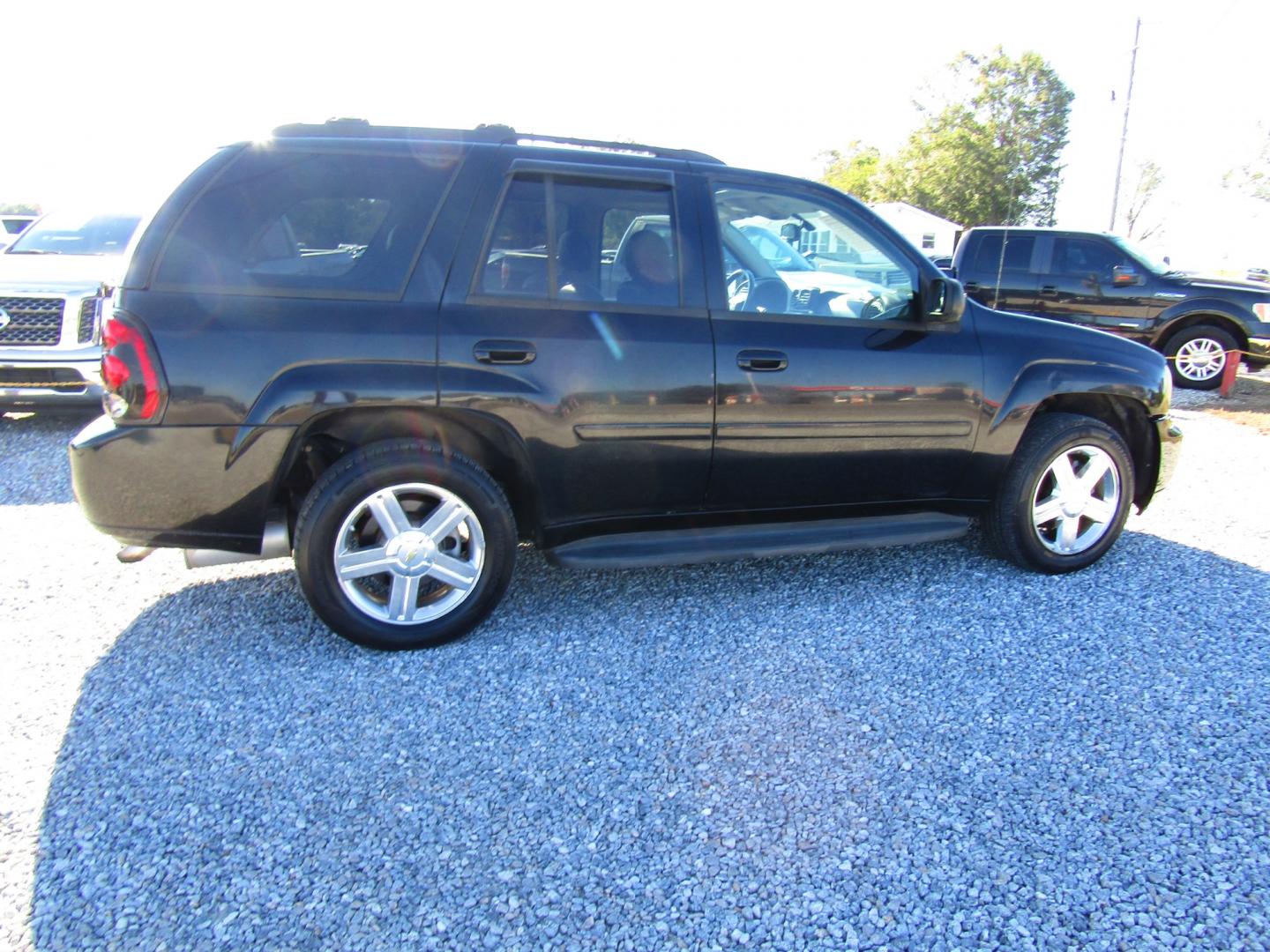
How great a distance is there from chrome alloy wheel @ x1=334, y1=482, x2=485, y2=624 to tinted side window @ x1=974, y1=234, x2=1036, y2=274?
881cm

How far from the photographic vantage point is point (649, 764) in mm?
2586

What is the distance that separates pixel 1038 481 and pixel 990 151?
53277 mm

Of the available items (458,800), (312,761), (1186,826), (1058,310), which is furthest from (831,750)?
(1058,310)

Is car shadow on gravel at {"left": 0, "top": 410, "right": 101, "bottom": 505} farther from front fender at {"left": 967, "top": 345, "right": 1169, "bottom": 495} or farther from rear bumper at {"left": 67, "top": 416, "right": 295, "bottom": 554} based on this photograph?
front fender at {"left": 967, "top": 345, "right": 1169, "bottom": 495}

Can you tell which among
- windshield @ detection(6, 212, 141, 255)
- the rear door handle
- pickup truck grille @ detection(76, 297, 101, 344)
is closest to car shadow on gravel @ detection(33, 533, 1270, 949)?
the rear door handle

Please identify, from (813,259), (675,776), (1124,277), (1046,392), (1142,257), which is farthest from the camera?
(1142,257)

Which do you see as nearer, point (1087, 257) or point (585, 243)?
point (585, 243)

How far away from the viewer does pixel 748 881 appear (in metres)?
2.12

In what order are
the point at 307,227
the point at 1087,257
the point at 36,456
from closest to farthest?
the point at 307,227 < the point at 36,456 < the point at 1087,257

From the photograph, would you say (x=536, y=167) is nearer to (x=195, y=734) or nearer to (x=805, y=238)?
(x=805, y=238)

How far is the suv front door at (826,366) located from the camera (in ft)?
11.4

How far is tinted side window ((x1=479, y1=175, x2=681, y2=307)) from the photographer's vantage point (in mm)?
3264

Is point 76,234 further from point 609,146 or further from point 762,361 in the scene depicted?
point 762,361

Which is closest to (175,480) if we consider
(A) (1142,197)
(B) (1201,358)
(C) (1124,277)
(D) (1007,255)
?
(D) (1007,255)
